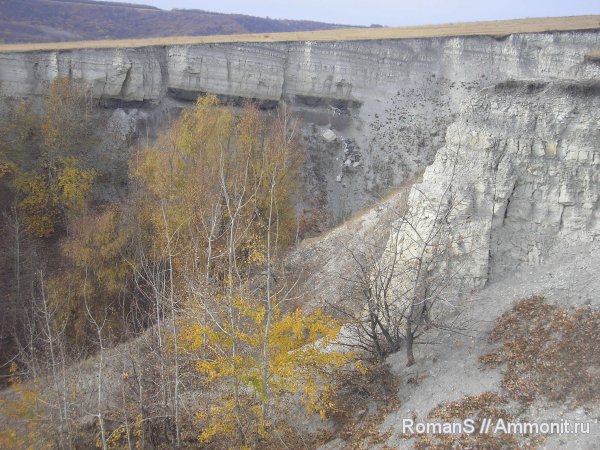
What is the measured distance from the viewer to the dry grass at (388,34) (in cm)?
2898

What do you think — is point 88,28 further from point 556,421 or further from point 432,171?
point 556,421

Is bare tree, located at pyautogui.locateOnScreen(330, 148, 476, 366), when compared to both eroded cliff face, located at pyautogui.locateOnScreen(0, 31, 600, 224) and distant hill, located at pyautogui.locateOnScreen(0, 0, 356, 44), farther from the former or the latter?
distant hill, located at pyautogui.locateOnScreen(0, 0, 356, 44)

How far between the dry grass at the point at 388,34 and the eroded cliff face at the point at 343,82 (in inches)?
20.5

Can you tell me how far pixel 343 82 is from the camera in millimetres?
31703

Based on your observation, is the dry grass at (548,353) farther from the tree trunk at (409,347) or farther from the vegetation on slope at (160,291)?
the vegetation on slope at (160,291)

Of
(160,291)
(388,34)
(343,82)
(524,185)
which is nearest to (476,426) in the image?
(524,185)

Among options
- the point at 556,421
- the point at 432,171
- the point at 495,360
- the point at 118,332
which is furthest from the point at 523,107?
the point at 118,332

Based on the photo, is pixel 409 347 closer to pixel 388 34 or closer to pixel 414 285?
pixel 414 285

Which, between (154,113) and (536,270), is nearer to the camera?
(536,270)

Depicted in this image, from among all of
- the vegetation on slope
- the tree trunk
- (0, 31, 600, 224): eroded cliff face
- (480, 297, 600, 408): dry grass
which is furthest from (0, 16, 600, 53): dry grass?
the tree trunk

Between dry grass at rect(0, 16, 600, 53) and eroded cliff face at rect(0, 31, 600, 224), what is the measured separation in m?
0.52

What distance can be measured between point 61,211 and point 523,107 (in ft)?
66.3

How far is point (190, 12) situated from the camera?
78.3 m

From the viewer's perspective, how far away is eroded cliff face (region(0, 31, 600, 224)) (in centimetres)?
2861
